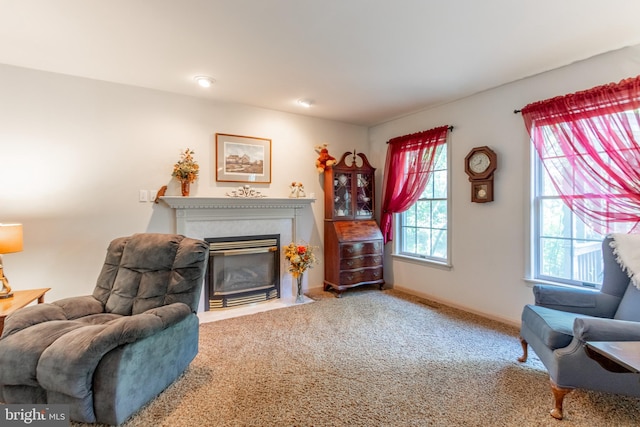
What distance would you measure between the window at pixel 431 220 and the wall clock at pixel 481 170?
38 centimetres

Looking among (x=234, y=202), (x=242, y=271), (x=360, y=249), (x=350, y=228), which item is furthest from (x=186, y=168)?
(x=360, y=249)

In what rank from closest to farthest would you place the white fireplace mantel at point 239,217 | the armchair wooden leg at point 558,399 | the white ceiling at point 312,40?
the armchair wooden leg at point 558,399, the white ceiling at point 312,40, the white fireplace mantel at point 239,217

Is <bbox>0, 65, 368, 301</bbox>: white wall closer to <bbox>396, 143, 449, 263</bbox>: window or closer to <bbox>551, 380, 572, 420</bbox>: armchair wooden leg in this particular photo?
<bbox>396, 143, 449, 263</bbox>: window

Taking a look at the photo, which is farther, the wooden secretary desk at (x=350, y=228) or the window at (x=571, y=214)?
the wooden secretary desk at (x=350, y=228)

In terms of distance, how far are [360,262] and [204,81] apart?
2.93 metres

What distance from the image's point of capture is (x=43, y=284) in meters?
2.84

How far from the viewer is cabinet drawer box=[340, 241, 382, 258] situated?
4097 millimetres

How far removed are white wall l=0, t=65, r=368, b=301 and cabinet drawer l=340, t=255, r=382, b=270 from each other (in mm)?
1854

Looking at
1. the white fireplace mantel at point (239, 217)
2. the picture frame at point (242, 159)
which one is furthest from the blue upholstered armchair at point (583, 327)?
the picture frame at point (242, 159)

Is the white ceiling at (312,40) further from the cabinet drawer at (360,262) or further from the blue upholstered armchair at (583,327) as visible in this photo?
the cabinet drawer at (360,262)

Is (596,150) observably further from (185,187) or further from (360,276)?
(185,187)

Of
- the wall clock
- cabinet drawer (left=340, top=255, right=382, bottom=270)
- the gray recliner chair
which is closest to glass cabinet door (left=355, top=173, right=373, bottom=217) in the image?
cabinet drawer (left=340, top=255, right=382, bottom=270)

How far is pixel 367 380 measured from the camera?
82.6 inches

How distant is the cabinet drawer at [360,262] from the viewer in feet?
13.4
